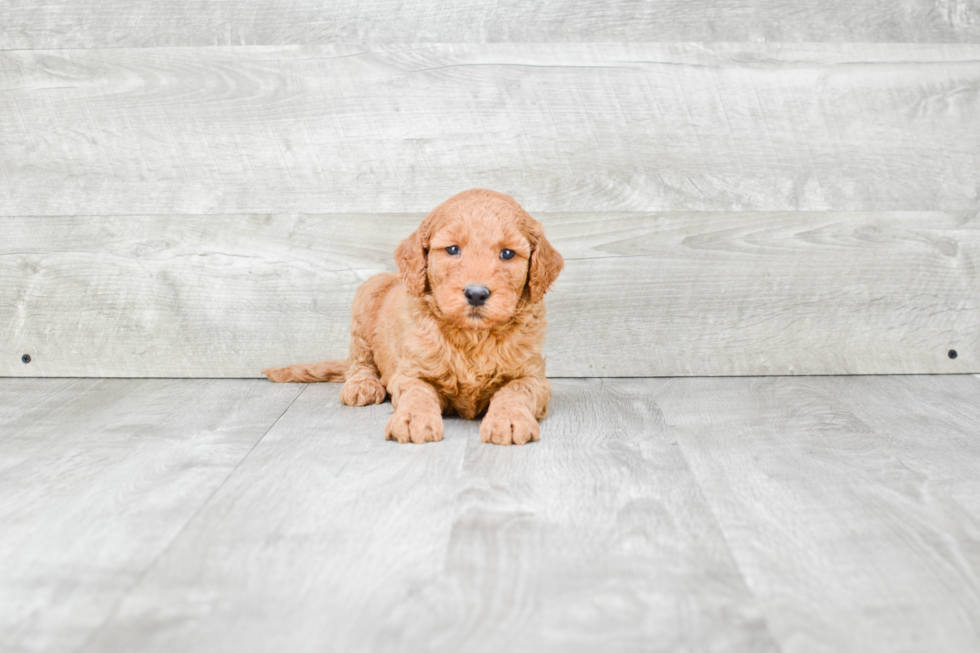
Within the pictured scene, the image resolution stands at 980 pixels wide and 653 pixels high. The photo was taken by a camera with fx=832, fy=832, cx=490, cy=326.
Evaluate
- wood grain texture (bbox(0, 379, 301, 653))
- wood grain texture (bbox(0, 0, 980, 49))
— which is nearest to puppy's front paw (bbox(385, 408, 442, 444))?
wood grain texture (bbox(0, 379, 301, 653))

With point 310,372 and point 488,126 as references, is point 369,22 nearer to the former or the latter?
point 488,126

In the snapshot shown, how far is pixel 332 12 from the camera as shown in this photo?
2.79 m

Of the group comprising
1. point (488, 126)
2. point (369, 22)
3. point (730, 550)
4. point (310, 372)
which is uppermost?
point (369, 22)

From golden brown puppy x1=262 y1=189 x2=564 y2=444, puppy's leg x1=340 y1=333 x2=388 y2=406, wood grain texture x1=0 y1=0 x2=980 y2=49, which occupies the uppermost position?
wood grain texture x1=0 y1=0 x2=980 y2=49

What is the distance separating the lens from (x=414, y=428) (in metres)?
2.04

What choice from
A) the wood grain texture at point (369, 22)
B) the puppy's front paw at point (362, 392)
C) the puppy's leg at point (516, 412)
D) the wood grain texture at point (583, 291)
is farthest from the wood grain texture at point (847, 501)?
the wood grain texture at point (369, 22)

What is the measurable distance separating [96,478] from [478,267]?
975 mm

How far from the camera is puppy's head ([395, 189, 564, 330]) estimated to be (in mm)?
2008

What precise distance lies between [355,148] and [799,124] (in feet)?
4.92

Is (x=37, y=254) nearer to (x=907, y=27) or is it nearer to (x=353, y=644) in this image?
(x=353, y=644)

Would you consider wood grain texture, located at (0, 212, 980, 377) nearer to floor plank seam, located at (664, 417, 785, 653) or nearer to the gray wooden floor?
the gray wooden floor

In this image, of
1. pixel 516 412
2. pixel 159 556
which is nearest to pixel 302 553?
pixel 159 556

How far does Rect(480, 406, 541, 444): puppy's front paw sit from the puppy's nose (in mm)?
286

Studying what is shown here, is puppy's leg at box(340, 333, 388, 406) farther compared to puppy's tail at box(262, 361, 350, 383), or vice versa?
puppy's tail at box(262, 361, 350, 383)
